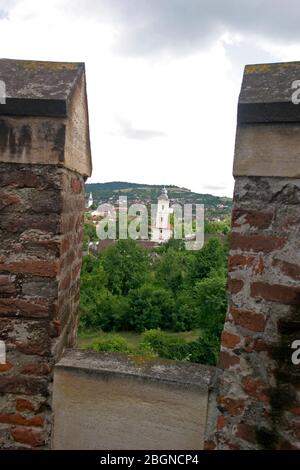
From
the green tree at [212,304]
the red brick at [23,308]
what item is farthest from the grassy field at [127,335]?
the red brick at [23,308]

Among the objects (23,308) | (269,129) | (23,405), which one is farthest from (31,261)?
(269,129)

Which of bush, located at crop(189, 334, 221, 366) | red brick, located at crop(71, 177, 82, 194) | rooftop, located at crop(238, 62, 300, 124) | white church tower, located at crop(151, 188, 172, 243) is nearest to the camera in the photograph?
rooftop, located at crop(238, 62, 300, 124)

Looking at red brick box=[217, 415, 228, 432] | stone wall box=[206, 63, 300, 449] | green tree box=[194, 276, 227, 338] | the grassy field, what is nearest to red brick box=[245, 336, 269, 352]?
stone wall box=[206, 63, 300, 449]

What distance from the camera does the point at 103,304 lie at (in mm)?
31922

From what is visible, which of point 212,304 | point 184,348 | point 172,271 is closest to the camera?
point 212,304

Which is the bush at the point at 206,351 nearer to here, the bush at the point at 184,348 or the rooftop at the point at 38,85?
the bush at the point at 184,348

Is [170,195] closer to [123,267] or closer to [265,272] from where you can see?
[123,267]

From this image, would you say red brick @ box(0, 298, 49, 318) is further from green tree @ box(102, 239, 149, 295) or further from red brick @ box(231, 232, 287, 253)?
green tree @ box(102, 239, 149, 295)

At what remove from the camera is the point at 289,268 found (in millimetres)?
2258

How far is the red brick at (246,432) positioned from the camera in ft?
7.79

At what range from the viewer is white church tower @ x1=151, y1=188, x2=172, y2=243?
171ft

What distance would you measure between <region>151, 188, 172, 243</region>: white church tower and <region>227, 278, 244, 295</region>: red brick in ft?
155

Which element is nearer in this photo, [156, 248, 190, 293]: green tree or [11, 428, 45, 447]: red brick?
[11, 428, 45, 447]: red brick

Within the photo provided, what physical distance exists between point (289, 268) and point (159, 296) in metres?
29.2
